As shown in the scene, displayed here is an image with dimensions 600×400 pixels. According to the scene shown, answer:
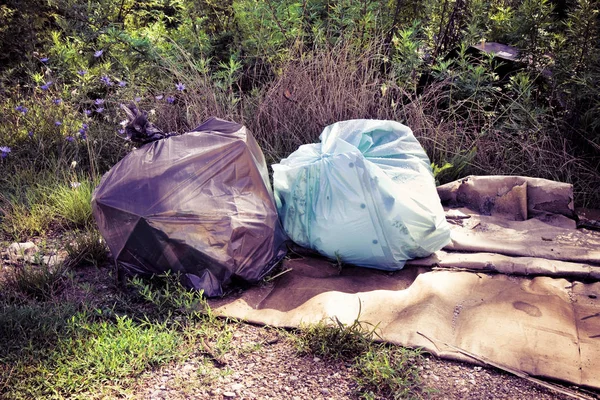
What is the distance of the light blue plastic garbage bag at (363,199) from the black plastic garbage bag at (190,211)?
247 mm

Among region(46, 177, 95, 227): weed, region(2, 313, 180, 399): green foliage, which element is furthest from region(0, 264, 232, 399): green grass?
region(46, 177, 95, 227): weed

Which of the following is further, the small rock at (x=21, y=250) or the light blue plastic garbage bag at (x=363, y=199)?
the small rock at (x=21, y=250)

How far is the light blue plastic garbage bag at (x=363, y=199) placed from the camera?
8.11 feet

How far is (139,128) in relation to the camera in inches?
99.0

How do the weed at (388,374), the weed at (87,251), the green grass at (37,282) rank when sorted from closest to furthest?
the weed at (388,374)
the green grass at (37,282)
the weed at (87,251)

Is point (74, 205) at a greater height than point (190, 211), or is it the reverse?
point (190, 211)

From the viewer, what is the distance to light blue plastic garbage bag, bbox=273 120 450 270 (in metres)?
2.47

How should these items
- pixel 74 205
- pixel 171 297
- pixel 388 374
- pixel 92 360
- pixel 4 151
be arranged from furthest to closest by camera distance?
pixel 4 151, pixel 74 205, pixel 171 297, pixel 92 360, pixel 388 374

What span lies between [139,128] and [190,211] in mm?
519

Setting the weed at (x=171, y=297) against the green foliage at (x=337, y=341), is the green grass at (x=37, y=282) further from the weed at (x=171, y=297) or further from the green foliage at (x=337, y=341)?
the green foliage at (x=337, y=341)

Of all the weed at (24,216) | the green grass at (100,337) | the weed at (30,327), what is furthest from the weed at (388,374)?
the weed at (24,216)

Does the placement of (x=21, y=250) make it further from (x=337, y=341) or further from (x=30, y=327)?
(x=337, y=341)

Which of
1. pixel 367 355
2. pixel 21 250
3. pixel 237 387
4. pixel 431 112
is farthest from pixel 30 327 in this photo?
pixel 431 112

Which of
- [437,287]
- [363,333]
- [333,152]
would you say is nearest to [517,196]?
[437,287]
